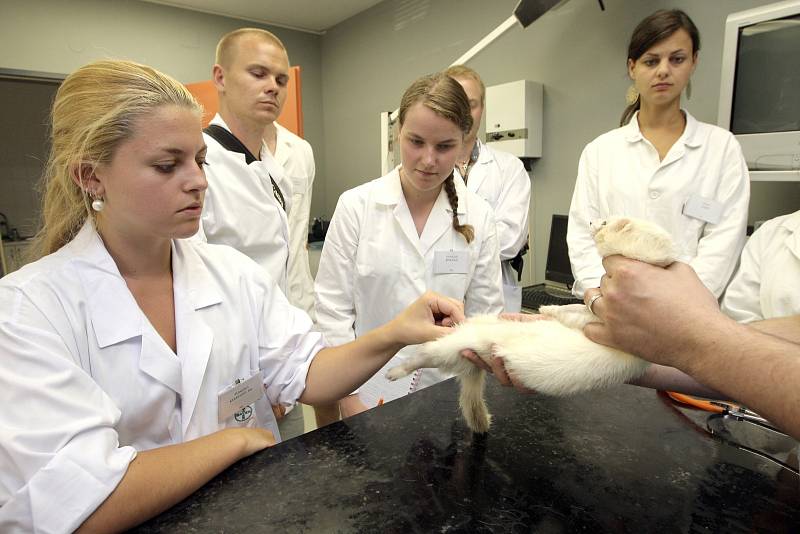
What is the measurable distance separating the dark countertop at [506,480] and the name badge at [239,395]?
0.20 meters

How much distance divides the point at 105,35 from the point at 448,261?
15.2 ft

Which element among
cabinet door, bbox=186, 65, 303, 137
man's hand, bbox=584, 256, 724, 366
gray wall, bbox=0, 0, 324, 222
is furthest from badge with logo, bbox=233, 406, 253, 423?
gray wall, bbox=0, 0, 324, 222

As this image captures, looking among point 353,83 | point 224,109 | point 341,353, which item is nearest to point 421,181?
point 341,353

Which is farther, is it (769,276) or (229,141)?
(229,141)

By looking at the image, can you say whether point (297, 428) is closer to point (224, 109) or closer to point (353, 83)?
point (224, 109)

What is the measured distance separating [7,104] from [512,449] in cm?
575

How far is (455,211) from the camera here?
2.02 metres

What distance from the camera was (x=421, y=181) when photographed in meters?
1.89

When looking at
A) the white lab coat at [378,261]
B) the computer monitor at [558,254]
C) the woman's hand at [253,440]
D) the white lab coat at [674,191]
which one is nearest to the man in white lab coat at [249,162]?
the white lab coat at [378,261]

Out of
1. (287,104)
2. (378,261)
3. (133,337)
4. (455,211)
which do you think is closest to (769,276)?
(455,211)

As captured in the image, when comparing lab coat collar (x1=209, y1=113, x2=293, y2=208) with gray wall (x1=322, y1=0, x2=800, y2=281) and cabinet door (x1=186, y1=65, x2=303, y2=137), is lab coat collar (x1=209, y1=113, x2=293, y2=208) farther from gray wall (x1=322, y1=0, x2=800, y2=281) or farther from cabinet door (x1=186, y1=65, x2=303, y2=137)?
gray wall (x1=322, y1=0, x2=800, y2=281)

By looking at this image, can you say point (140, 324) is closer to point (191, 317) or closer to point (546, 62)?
point (191, 317)

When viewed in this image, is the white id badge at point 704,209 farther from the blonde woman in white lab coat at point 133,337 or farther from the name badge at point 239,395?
the name badge at point 239,395

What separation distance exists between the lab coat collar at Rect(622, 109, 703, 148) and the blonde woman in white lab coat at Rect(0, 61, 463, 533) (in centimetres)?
166
